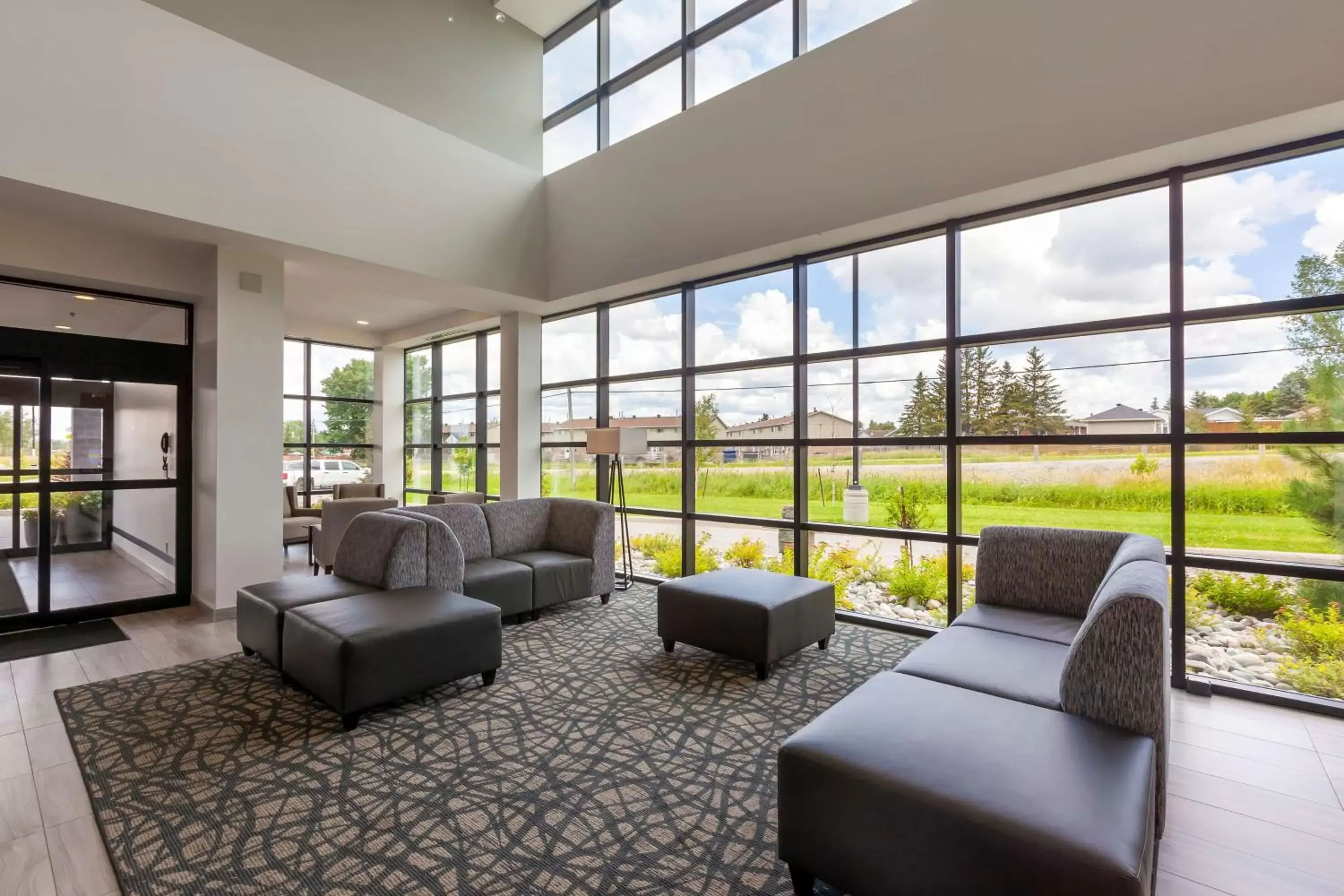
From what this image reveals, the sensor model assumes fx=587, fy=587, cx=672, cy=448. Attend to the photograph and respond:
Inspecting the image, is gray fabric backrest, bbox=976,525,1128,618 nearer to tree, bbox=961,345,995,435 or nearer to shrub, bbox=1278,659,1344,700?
tree, bbox=961,345,995,435

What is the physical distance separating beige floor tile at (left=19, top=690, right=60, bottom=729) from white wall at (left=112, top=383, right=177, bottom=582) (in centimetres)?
202

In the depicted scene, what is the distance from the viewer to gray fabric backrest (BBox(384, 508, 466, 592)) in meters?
4.00

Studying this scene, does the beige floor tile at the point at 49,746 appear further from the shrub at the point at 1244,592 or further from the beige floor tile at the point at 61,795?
the shrub at the point at 1244,592

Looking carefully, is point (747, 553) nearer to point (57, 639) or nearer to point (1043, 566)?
point (1043, 566)

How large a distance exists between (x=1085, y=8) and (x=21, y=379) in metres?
7.52

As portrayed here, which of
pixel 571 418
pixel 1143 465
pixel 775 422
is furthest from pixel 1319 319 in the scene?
pixel 571 418

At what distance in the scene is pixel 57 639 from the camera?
4.14 m

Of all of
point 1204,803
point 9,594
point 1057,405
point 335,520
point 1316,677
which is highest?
point 1057,405

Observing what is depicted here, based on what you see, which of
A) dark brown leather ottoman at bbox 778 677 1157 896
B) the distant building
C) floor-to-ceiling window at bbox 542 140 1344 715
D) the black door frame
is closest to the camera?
dark brown leather ottoman at bbox 778 677 1157 896

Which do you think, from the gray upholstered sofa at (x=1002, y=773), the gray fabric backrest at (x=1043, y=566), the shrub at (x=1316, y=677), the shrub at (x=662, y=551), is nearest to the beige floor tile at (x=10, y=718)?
the gray upholstered sofa at (x=1002, y=773)

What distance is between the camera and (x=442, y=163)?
213 inches

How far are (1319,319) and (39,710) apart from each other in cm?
696

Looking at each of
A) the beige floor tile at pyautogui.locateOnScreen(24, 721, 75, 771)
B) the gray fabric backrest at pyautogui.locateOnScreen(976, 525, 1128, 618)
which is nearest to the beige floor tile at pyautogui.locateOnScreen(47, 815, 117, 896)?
the beige floor tile at pyautogui.locateOnScreen(24, 721, 75, 771)

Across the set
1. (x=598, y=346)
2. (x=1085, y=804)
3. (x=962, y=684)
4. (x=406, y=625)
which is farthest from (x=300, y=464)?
(x=1085, y=804)
